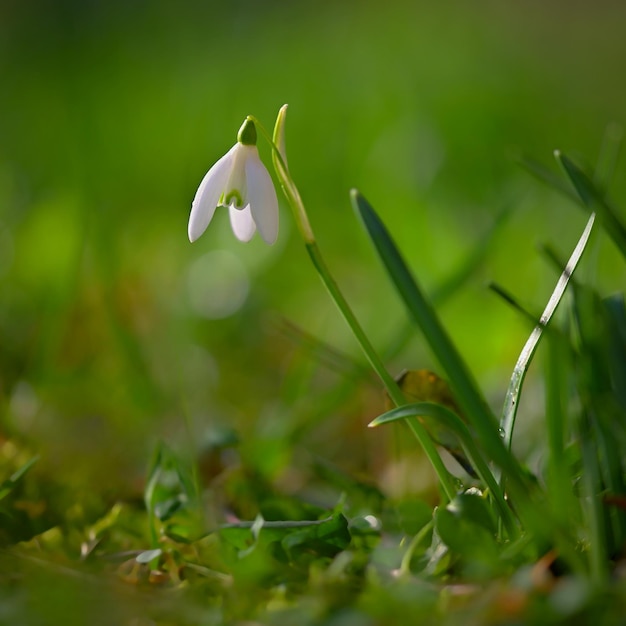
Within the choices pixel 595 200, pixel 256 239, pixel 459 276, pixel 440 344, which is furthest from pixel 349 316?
pixel 256 239

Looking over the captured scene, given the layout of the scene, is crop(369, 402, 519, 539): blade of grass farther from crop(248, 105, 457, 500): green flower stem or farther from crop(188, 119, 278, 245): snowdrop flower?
crop(188, 119, 278, 245): snowdrop flower

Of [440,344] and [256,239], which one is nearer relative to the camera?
[440,344]

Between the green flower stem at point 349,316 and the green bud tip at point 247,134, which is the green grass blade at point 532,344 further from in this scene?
the green bud tip at point 247,134

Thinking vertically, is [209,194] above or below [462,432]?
above

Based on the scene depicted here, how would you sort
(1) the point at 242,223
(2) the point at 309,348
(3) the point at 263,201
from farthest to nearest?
(2) the point at 309,348
(1) the point at 242,223
(3) the point at 263,201

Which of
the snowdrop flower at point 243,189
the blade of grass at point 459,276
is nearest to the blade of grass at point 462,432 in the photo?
the snowdrop flower at point 243,189

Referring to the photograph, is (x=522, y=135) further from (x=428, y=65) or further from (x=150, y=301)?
(x=150, y=301)

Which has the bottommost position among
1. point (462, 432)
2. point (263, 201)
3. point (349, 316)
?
point (462, 432)

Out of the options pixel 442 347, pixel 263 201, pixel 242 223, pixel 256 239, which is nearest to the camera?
pixel 442 347

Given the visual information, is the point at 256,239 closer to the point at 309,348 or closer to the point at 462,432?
the point at 309,348
